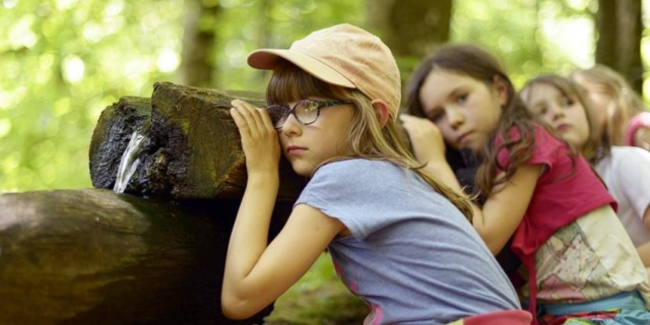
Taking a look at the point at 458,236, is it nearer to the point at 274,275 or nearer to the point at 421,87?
the point at 274,275

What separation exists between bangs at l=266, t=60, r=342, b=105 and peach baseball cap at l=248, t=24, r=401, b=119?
5 centimetres

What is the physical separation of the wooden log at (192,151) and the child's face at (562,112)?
5.79 ft

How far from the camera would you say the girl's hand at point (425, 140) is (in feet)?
10.6

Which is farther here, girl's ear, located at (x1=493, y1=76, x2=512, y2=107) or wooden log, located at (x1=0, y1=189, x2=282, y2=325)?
girl's ear, located at (x1=493, y1=76, x2=512, y2=107)

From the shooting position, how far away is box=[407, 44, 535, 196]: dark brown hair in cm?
312

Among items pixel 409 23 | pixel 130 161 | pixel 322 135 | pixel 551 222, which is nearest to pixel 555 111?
pixel 551 222

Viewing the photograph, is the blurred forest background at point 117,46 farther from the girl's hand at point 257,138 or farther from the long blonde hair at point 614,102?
the girl's hand at point 257,138

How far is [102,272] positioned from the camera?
2.03m

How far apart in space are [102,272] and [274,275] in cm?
51

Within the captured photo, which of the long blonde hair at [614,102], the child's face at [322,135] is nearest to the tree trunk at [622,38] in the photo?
the long blonde hair at [614,102]

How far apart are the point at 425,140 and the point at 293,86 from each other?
40.3 inches

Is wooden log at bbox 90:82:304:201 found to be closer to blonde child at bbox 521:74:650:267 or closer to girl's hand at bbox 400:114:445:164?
girl's hand at bbox 400:114:445:164

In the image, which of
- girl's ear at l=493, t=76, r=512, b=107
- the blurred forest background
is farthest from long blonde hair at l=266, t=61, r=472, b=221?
the blurred forest background

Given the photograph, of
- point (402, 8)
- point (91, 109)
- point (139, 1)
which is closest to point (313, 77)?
point (402, 8)
